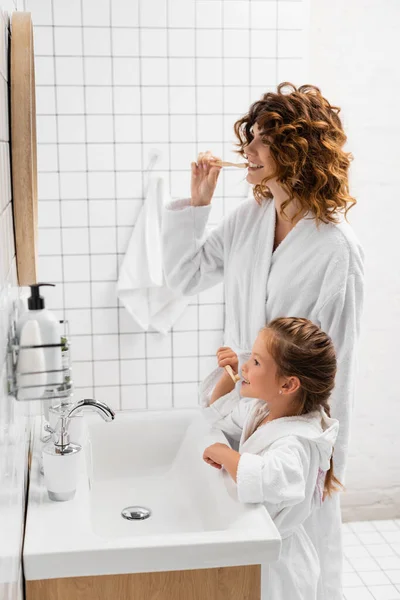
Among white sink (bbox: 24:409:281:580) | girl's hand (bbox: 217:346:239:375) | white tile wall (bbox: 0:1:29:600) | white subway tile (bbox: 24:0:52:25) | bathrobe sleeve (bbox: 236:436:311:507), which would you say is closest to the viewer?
A: white tile wall (bbox: 0:1:29:600)

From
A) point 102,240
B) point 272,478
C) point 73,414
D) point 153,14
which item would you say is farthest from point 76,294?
point 272,478

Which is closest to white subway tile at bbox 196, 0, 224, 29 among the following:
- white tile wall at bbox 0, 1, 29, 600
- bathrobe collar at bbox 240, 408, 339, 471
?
white tile wall at bbox 0, 1, 29, 600

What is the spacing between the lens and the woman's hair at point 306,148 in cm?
163

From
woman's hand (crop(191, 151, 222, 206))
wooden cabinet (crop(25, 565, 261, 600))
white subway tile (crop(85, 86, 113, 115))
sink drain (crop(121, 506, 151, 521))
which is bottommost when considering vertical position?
sink drain (crop(121, 506, 151, 521))

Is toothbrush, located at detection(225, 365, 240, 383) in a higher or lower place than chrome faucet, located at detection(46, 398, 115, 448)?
higher

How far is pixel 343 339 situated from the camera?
1.68 m

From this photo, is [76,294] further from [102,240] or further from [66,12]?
[66,12]

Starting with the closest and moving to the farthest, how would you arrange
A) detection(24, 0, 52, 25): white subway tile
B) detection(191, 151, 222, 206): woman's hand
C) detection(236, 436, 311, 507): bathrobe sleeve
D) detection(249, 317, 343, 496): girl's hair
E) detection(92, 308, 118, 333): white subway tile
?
detection(236, 436, 311, 507): bathrobe sleeve < detection(249, 317, 343, 496): girl's hair < detection(191, 151, 222, 206): woman's hand < detection(24, 0, 52, 25): white subway tile < detection(92, 308, 118, 333): white subway tile

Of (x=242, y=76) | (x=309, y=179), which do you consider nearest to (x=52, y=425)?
(x=309, y=179)

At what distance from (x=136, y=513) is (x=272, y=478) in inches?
17.0

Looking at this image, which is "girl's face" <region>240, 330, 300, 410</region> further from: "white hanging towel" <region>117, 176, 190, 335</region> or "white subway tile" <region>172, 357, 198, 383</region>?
"white subway tile" <region>172, 357, 198, 383</region>

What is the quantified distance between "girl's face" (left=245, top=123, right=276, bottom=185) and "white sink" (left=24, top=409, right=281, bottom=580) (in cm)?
64

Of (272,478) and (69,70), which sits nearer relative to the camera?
(272,478)

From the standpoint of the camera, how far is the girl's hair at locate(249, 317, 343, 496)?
1.49 metres
